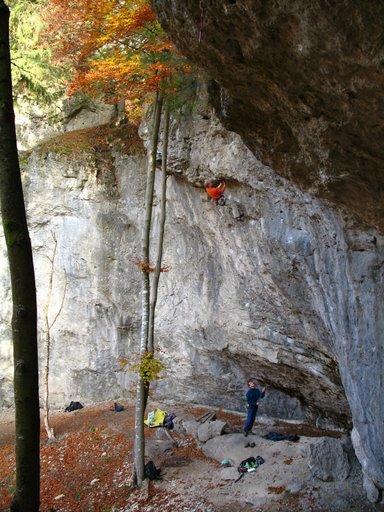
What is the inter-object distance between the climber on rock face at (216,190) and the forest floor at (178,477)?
6.29 metres

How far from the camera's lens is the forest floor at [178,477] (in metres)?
8.88

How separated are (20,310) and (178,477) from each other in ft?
26.5

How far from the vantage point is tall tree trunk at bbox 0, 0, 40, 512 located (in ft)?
13.5

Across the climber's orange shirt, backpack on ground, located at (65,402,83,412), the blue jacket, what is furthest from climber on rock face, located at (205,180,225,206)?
backpack on ground, located at (65,402,83,412)

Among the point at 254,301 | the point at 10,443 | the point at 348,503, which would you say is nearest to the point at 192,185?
the point at 254,301

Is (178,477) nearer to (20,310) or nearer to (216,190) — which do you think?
(216,190)

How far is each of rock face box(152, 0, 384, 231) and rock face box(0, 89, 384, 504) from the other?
5.19 ft

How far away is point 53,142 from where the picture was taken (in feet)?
58.2

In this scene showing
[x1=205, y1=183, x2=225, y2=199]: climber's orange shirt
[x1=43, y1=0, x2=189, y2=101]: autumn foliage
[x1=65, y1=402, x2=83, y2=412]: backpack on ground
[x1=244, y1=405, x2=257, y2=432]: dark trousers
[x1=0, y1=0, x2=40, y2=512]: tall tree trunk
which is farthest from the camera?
[x1=65, y1=402, x2=83, y2=412]: backpack on ground

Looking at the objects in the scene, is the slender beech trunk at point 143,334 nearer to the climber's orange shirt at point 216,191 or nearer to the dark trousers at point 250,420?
the climber's orange shirt at point 216,191

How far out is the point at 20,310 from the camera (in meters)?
4.20

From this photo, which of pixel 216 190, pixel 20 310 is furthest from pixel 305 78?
pixel 216 190

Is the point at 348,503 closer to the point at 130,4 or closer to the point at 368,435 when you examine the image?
the point at 368,435

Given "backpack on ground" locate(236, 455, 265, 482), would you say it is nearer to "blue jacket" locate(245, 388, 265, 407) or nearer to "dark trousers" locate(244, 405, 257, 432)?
"dark trousers" locate(244, 405, 257, 432)
